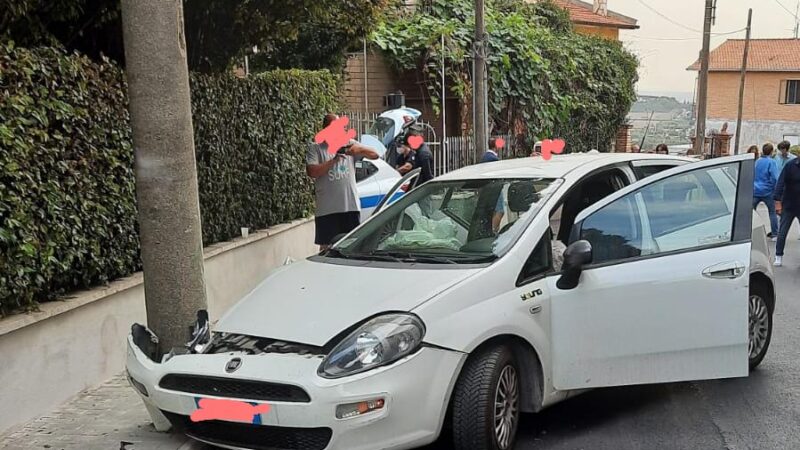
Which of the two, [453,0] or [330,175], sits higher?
[453,0]

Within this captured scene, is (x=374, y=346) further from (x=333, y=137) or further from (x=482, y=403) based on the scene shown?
(x=333, y=137)

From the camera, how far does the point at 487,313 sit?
379 cm

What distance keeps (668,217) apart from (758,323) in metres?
1.39

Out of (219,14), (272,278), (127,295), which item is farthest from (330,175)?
(272,278)

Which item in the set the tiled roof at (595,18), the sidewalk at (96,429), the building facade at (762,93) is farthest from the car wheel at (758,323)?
the building facade at (762,93)

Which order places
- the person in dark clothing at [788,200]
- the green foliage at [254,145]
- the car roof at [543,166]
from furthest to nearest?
the person in dark clothing at [788,200]
the green foliage at [254,145]
the car roof at [543,166]

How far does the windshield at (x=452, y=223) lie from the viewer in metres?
4.32

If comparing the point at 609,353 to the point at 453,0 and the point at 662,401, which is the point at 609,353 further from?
the point at 453,0

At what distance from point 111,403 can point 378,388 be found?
95.4 inches

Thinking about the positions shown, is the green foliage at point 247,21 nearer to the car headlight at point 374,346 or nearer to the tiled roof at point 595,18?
the car headlight at point 374,346

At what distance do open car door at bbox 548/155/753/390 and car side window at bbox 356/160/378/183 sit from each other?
5770mm

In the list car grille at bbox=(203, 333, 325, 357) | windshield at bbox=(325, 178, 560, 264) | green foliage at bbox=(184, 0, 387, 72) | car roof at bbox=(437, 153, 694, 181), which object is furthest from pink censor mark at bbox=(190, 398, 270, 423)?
green foliage at bbox=(184, 0, 387, 72)

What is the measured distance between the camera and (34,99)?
4.69 meters

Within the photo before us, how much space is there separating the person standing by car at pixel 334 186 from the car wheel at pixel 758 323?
3.83 metres
